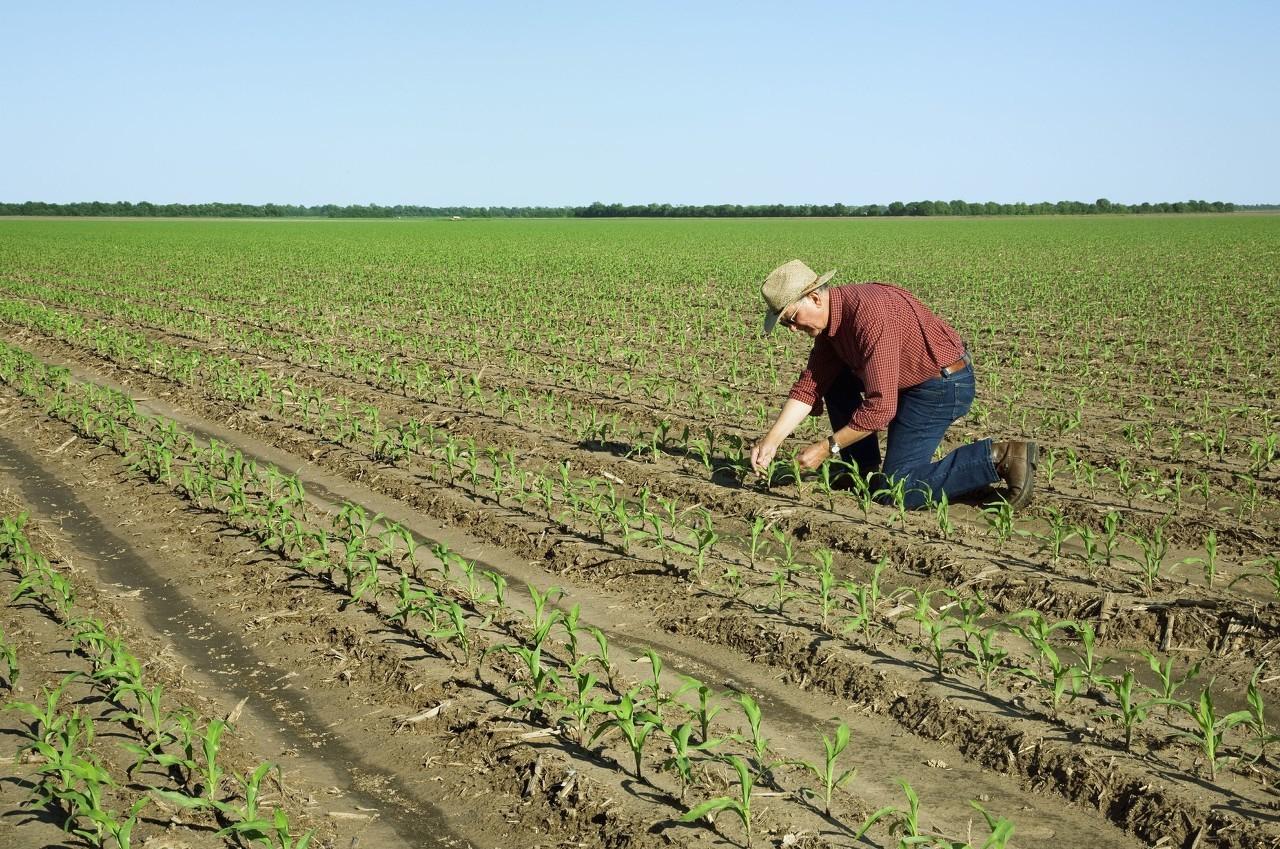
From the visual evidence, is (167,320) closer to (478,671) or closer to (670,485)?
(670,485)

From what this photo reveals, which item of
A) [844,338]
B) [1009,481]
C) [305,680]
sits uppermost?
[844,338]

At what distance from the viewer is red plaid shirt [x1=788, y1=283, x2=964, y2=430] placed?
19.9 feet

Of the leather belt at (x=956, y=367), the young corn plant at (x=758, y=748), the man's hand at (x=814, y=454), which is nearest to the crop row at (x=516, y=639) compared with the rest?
the young corn plant at (x=758, y=748)

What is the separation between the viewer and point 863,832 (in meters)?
3.26

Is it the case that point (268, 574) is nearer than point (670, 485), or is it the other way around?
point (268, 574)

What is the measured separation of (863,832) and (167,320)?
1588cm

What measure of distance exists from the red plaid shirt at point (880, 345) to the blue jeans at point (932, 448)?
115 mm

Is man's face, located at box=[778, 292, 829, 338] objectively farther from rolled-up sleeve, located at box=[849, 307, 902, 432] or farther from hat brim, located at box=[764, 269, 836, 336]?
rolled-up sleeve, located at box=[849, 307, 902, 432]

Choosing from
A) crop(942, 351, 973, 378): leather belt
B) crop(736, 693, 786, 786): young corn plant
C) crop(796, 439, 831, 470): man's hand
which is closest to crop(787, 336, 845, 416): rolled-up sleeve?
crop(796, 439, 831, 470): man's hand

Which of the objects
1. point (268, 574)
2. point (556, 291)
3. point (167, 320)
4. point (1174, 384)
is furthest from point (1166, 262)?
point (268, 574)

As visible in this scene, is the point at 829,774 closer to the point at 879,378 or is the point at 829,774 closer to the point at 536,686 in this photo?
the point at 536,686

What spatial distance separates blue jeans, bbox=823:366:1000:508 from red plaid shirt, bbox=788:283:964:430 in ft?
0.38

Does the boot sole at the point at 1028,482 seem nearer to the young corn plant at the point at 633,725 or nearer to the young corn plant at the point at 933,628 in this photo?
the young corn plant at the point at 933,628

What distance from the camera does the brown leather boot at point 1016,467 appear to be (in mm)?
6074
